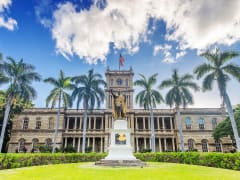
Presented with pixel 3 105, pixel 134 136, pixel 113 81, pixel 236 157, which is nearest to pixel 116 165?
pixel 236 157

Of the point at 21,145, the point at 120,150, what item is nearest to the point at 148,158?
the point at 120,150

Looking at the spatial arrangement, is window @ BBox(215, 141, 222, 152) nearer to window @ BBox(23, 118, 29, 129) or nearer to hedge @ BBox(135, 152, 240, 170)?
hedge @ BBox(135, 152, 240, 170)

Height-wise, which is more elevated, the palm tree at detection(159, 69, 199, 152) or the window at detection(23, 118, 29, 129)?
the palm tree at detection(159, 69, 199, 152)

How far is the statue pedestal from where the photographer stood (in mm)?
14930

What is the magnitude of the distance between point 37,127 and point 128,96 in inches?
811

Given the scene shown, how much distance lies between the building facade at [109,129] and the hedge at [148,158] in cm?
1337

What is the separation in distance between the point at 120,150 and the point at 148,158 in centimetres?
989

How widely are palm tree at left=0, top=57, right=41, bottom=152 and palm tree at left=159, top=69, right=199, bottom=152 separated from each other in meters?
19.9

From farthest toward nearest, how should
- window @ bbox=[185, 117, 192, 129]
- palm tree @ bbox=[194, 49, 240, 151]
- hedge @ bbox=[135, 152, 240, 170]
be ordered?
window @ bbox=[185, 117, 192, 129]
palm tree @ bbox=[194, 49, 240, 151]
hedge @ bbox=[135, 152, 240, 170]

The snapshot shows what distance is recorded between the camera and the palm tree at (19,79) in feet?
79.9

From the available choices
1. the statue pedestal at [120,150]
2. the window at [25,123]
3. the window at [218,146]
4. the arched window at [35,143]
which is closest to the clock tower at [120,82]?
the arched window at [35,143]

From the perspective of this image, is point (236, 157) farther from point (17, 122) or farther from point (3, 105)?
point (17, 122)

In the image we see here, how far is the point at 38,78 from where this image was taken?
2628 cm

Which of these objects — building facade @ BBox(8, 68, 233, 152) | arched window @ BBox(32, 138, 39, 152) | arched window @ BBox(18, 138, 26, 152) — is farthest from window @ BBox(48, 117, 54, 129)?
arched window @ BBox(18, 138, 26, 152)
